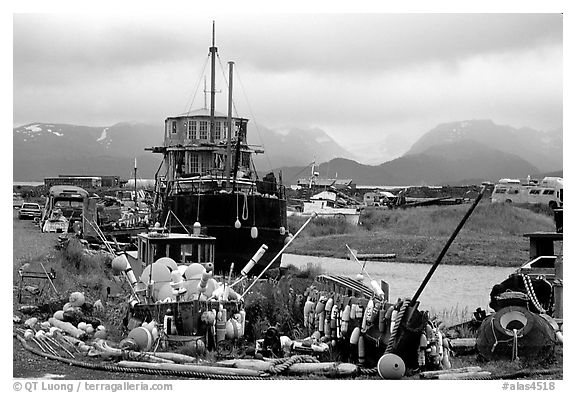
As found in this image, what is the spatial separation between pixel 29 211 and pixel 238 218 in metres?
3.71

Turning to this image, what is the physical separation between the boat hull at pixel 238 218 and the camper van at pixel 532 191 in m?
2.88

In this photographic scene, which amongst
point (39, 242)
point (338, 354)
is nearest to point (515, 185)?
point (338, 354)

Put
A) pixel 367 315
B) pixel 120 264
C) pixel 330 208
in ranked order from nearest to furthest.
→ pixel 367 315, pixel 120 264, pixel 330 208

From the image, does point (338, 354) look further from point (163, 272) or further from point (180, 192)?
point (180, 192)

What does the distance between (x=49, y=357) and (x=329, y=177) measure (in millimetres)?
5596

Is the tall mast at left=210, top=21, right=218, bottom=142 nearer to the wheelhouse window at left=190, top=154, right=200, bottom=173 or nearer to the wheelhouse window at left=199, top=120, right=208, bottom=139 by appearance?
the wheelhouse window at left=199, top=120, right=208, bottom=139

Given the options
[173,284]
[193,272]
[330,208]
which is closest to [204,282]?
[173,284]

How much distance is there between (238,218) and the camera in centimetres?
1195

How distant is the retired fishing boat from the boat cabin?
226cm

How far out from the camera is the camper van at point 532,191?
29.0ft

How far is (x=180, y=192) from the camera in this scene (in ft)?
39.6

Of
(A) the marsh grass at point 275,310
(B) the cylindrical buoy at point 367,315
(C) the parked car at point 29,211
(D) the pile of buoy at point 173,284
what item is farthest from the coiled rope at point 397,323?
(C) the parked car at point 29,211

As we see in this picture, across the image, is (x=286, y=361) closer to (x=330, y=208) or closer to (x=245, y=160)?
(x=245, y=160)

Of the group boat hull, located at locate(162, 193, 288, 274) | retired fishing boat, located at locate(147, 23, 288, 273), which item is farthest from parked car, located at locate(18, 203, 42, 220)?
boat hull, located at locate(162, 193, 288, 274)
